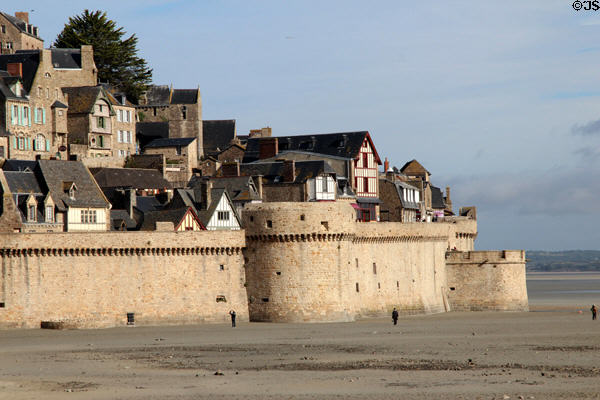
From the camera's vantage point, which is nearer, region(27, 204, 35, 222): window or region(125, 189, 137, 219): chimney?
region(27, 204, 35, 222): window

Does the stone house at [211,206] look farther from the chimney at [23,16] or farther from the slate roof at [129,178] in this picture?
the chimney at [23,16]

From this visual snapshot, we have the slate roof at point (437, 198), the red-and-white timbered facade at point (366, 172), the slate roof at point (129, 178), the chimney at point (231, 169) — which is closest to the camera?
the slate roof at point (129, 178)

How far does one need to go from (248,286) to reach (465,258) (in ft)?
59.7

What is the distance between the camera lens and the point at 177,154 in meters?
93.4

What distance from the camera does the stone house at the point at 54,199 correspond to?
199 feet

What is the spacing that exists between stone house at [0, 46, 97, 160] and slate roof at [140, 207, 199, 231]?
57.5ft

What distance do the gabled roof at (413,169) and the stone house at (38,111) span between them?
3518 cm

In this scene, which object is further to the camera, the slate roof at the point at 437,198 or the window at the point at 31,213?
the slate roof at the point at 437,198

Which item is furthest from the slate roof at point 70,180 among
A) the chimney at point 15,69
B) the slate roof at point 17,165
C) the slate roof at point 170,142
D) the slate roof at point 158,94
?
the slate roof at point 158,94

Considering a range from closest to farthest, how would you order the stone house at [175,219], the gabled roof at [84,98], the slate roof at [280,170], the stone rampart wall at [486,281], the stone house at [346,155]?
1. the stone house at [175,219]
2. the stone rampart wall at [486,281]
3. the slate roof at [280,170]
4. the stone house at [346,155]
5. the gabled roof at [84,98]

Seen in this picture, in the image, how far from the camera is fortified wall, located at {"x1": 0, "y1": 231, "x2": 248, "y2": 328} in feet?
179

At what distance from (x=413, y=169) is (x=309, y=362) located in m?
67.9

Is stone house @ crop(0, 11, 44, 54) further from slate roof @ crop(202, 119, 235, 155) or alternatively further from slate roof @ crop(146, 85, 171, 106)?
slate roof @ crop(202, 119, 235, 155)

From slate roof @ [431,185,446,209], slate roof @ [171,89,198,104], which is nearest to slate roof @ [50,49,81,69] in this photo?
slate roof @ [171,89,198,104]
